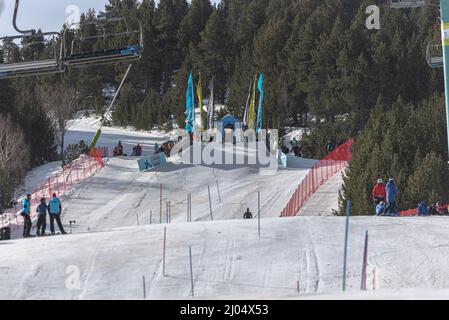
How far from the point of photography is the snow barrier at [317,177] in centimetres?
3291

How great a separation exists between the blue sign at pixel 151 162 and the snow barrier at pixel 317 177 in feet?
25.5

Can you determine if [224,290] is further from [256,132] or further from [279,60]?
[279,60]

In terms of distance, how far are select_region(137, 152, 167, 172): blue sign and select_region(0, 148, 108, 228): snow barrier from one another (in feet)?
7.42

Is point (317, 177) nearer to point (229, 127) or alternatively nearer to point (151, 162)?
point (151, 162)

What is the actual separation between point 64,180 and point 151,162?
4.40m

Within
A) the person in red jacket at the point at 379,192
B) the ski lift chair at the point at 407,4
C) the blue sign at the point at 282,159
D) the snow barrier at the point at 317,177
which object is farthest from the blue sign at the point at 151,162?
the ski lift chair at the point at 407,4

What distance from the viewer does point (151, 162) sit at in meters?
41.8

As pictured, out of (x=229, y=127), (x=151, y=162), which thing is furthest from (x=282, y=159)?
(x=229, y=127)

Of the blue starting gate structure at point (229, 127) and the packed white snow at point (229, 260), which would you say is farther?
the blue starting gate structure at point (229, 127)

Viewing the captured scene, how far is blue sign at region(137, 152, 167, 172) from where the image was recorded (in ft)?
136

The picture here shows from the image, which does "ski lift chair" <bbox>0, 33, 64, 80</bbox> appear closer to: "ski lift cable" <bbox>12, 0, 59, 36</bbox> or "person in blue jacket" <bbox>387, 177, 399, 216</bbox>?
"ski lift cable" <bbox>12, 0, 59, 36</bbox>

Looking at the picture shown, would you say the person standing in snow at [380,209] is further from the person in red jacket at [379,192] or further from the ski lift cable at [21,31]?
the ski lift cable at [21,31]

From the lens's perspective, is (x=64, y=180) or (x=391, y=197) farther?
(x=64, y=180)

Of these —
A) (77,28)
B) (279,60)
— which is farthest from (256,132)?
(77,28)
